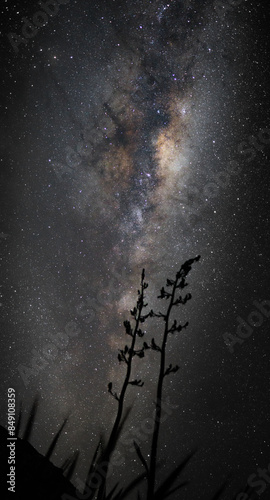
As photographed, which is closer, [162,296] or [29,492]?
[162,296]

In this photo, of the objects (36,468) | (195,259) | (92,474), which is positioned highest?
(36,468)

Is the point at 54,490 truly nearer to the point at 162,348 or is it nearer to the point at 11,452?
the point at 11,452

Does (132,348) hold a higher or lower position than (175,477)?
higher

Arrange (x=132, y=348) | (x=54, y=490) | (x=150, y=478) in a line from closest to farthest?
(x=150, y=478), (x=132, y=348), (x=54, y=490)

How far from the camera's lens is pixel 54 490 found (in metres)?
14.9

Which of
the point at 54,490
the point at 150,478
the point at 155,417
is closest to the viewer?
the point at 150,478

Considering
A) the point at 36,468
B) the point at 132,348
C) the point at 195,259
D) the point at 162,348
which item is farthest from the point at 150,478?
the point at 36,468

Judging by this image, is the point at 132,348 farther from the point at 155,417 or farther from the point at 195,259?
the point at 195,259

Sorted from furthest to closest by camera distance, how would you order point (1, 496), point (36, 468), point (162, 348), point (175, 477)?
1. point (36, 468)
2. point (1, 496)
3. point (162, 348)
4. point (175, 477)

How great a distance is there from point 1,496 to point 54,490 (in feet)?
18.7

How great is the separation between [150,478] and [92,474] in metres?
4.51

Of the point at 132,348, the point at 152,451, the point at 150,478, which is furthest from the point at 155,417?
the point at 132,348

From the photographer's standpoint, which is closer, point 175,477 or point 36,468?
point 175,477

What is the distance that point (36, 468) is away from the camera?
53.9ft
